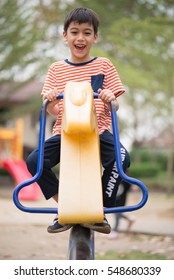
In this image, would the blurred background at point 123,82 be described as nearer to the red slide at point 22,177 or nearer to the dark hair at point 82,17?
the red slide at point 22,177

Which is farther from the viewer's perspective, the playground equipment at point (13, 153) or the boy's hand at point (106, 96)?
the playground equipment at point (13, 153)

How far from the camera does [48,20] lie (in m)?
18.6

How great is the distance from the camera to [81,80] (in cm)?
378

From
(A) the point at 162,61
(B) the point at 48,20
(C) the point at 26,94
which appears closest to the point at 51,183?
(A) the point at 162,61

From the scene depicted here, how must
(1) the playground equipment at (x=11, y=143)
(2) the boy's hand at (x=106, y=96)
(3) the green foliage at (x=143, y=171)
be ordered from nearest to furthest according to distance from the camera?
(2) the boy's hand at (x=106, y=96) < (1) the playground equipment at (x=11, y=143) < (3) the green foliage at (x=143, y=171)

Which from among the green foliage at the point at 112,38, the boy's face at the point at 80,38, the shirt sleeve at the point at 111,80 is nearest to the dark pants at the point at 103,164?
the shirt sleeve at the point at 111,80

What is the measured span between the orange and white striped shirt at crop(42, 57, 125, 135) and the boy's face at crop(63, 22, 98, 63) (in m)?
0.10

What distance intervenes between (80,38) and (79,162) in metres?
0.83

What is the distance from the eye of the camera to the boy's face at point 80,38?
3.67 m

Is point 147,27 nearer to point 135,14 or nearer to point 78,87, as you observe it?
point 135,14

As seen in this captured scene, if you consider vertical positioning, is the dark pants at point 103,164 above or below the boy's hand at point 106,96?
below

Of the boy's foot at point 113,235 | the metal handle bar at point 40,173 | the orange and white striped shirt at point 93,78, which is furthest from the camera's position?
the boy's foot at point 113,235

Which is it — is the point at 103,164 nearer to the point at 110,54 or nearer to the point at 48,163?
the point at 48,163
